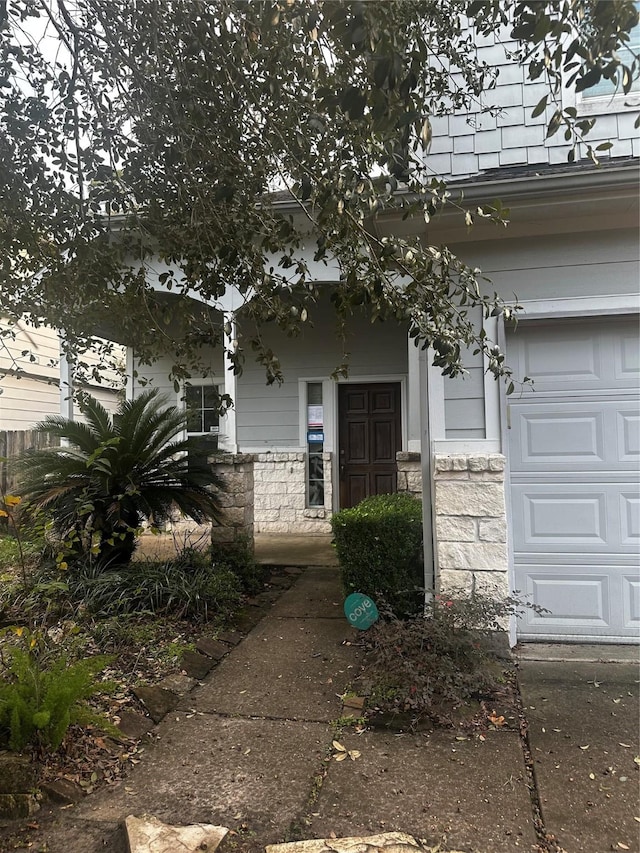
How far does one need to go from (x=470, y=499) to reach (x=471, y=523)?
17 cm

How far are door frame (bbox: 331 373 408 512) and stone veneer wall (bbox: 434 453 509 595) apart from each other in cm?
379

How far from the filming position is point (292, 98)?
2.84 metres

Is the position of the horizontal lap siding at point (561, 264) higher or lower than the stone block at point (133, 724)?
higher

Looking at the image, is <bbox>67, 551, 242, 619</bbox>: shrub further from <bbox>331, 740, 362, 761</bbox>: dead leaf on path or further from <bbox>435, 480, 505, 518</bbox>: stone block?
<bbox>435, 480, 505, 518</bbox>: stone block

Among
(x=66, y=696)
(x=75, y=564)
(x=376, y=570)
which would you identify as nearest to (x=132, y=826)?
(x=66, y=696)

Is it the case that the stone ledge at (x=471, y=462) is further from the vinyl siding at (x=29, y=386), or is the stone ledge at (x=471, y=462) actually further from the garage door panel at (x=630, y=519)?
the vinyl siding at (x=29, y=386)

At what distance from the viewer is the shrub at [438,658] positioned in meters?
3.20

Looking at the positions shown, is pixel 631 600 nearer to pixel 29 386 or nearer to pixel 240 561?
pixel 240 561

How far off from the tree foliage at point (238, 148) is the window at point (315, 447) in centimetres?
453

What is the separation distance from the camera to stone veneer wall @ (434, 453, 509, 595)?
13.0ft

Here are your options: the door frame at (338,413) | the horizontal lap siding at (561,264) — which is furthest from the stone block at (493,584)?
the door frame at (338,413)

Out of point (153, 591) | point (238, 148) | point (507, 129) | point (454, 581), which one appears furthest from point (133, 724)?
point (507, 129)

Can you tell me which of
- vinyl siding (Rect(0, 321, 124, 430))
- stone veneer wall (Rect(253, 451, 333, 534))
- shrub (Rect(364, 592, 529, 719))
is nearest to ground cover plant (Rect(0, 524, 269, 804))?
shrub (Rect(364, 592, 529, 719))

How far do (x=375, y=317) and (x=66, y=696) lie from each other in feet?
7.82
